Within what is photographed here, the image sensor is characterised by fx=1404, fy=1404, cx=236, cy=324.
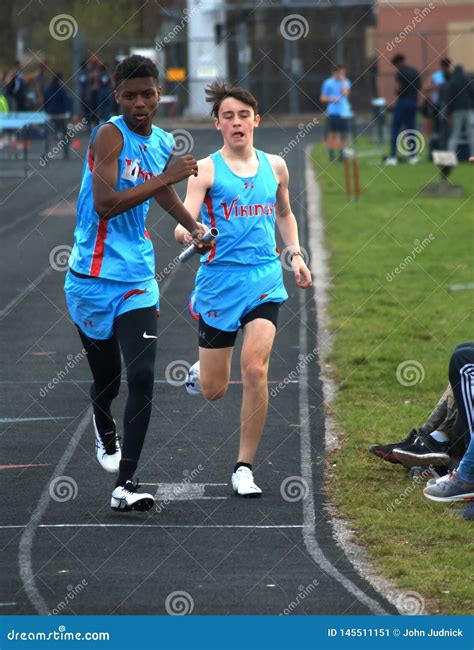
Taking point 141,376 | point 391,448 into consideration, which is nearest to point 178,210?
point 141,376

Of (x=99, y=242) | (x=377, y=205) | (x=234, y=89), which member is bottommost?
(x=377, y=205)

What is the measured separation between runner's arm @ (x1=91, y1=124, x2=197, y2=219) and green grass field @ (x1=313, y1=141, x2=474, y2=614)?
1.92m

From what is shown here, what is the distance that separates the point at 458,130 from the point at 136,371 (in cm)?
2250

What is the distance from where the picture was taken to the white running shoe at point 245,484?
745 centimetres

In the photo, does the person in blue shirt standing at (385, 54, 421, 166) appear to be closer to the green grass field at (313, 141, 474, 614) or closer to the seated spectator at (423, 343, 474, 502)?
the green grass field at (313, 141, 474, 614)

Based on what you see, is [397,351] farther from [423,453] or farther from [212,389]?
[212,389]

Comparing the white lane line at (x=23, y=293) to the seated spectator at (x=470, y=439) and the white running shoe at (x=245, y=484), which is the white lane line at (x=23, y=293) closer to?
the white running shoe at (x=245, y=484)

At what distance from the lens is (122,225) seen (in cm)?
698

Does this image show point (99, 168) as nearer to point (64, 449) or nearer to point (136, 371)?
point (136, 371)

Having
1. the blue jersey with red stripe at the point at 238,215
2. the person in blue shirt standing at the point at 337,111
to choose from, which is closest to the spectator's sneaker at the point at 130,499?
the blue jersey with red stripe at the point at 238,215

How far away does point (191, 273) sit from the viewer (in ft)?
55.5

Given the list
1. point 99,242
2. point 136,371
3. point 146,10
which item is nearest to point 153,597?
point 136,371

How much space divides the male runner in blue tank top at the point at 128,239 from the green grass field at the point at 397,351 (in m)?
1.21

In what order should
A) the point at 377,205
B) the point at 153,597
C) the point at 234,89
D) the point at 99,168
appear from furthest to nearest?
the point at 377,205 < the point at 234,89 < the point at 99,168 < the point at 153,597
